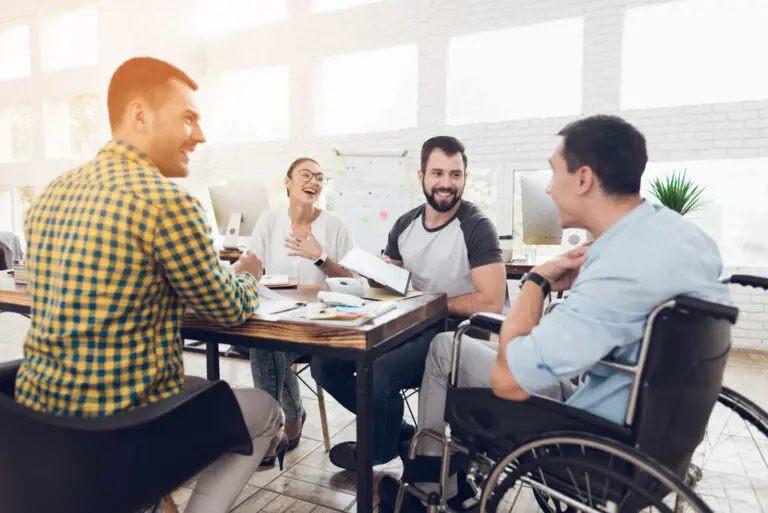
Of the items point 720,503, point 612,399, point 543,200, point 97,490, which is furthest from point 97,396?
point 543,200

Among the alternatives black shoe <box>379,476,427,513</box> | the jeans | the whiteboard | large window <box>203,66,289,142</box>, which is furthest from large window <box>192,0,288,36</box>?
black shoe <box>379,476,427,513</box>

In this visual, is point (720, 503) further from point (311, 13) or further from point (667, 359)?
point (311, 13)

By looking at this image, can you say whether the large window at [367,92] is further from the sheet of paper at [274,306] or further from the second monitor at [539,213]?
the sheet of paper at [274,306]

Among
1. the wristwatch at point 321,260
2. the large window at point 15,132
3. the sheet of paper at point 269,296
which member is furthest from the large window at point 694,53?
the large window at point 15,132

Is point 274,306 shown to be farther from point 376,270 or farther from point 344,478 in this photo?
point 344,478

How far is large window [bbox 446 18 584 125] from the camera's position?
4422 millimetres

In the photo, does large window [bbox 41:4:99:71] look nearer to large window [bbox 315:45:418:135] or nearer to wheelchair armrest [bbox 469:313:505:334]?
large window [bbox 315:45:418:135]

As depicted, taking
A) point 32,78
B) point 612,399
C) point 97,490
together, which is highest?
point 32,78

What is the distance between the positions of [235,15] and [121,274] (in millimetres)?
5706

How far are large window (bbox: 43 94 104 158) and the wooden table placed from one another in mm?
5838

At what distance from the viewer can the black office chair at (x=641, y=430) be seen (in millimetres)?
913

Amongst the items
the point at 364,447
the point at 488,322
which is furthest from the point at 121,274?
the point at 488,322

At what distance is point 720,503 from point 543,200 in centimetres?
170

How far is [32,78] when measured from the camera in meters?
6.38
